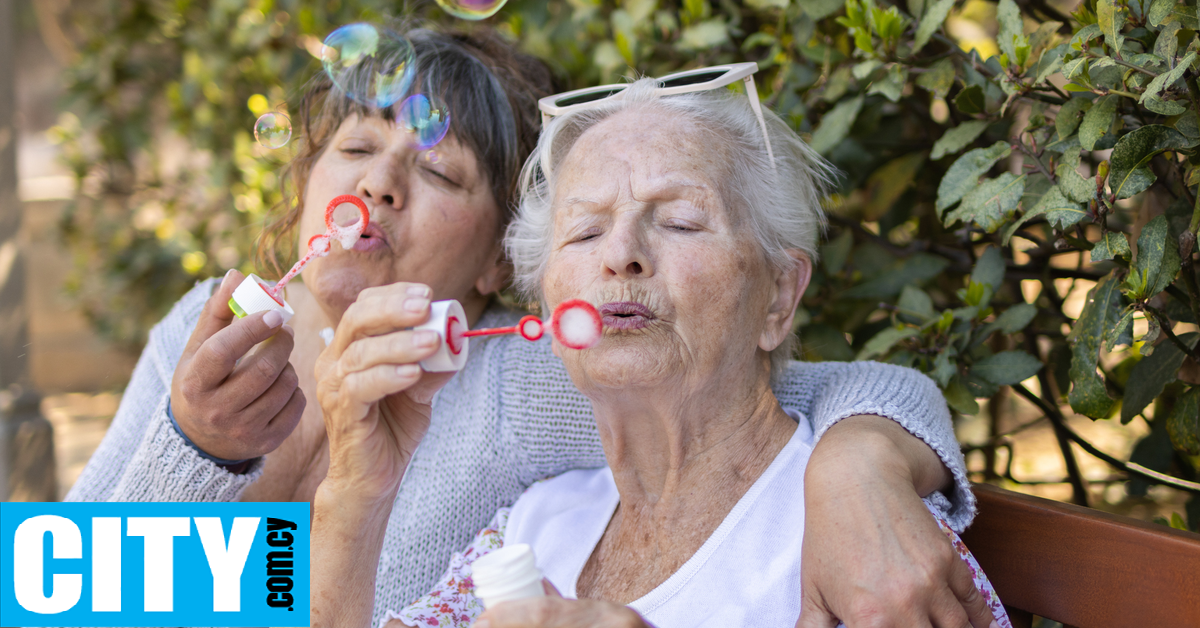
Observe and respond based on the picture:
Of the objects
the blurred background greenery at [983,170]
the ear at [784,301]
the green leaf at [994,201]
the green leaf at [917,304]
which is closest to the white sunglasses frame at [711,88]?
the ear at [784,301]

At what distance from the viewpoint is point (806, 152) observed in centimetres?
197

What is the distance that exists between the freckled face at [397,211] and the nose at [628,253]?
599mm

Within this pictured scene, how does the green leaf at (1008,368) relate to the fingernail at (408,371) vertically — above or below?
below

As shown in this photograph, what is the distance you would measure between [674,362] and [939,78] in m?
0.95

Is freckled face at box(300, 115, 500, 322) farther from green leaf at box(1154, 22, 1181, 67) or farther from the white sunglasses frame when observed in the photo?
green leaf at box(1154, 22, 1181, 67)

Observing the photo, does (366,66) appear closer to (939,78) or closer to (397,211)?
(397,211)

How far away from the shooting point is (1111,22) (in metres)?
1.48

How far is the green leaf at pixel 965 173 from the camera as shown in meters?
1.84

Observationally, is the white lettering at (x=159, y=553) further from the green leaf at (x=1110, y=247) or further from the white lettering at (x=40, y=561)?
the green leaf at (x=1110, y=247)

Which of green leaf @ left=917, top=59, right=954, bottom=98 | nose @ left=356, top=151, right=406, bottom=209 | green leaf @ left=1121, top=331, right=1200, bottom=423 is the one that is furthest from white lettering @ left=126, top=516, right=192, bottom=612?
green leaf @ left=1121, top=331, right=1200, bottom=423

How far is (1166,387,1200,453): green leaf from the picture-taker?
5.70ft

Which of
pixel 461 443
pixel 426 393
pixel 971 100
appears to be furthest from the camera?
pixel 461 443

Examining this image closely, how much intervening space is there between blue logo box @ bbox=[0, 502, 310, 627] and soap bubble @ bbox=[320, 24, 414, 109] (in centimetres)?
97

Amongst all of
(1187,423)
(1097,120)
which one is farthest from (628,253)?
(1187,423)
